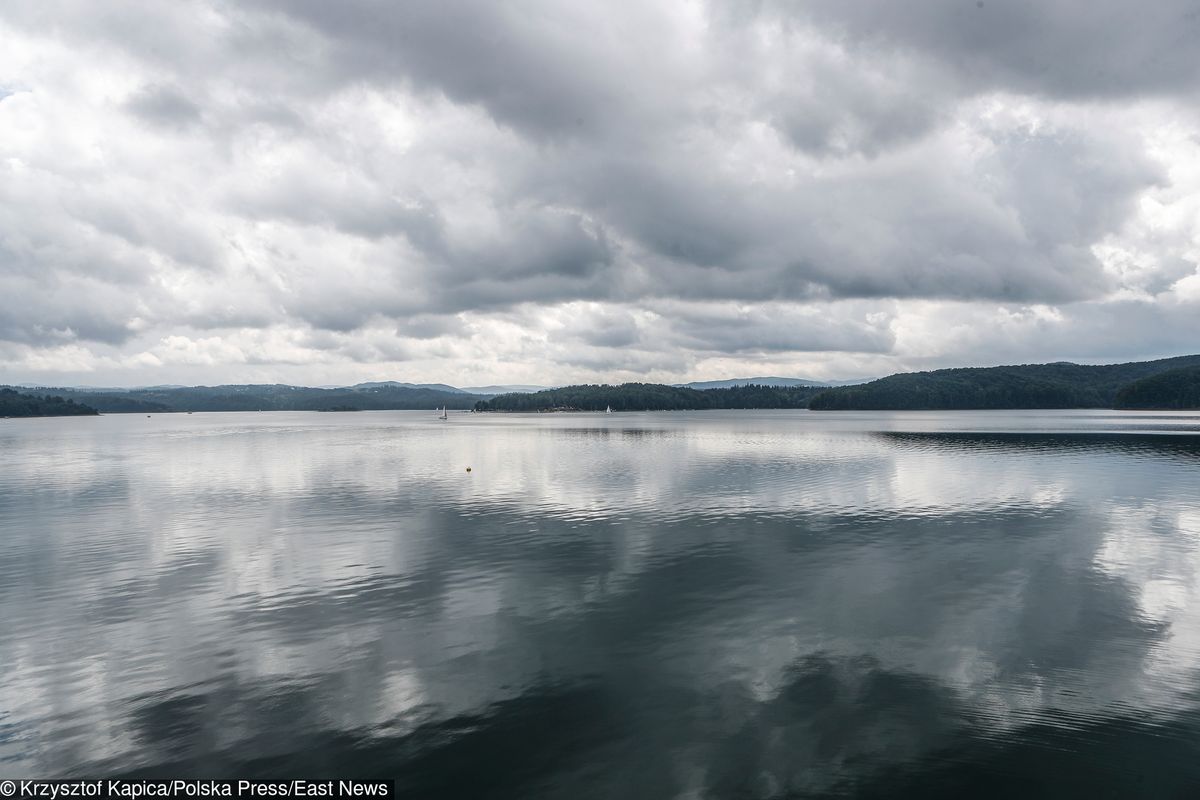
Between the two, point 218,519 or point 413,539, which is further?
point 218,519

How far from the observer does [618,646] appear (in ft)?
84.8

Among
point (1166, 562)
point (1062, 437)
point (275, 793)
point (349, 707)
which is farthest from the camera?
point (1062, 437)

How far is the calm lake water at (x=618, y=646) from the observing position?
18.1m

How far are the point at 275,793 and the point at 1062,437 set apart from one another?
162934mm

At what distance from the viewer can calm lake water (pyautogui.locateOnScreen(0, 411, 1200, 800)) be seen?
18094 mm

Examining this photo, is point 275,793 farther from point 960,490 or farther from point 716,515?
point 960,490

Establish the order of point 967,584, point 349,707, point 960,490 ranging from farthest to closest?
point 960,490 < point 967,584 < point 349,707

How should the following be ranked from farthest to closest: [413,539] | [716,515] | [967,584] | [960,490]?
1. [960,490]
2. [716,515]
3. [413,539]
4. [967,584]

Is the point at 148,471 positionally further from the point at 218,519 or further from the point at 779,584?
the point at 779,584

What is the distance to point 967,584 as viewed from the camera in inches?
1335

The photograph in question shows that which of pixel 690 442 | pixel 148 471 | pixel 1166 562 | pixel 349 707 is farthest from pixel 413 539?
pixel 690 442

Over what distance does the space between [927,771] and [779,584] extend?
16.4 m

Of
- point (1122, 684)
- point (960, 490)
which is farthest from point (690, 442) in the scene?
point (1122, 684)

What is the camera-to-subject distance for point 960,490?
220 ft
